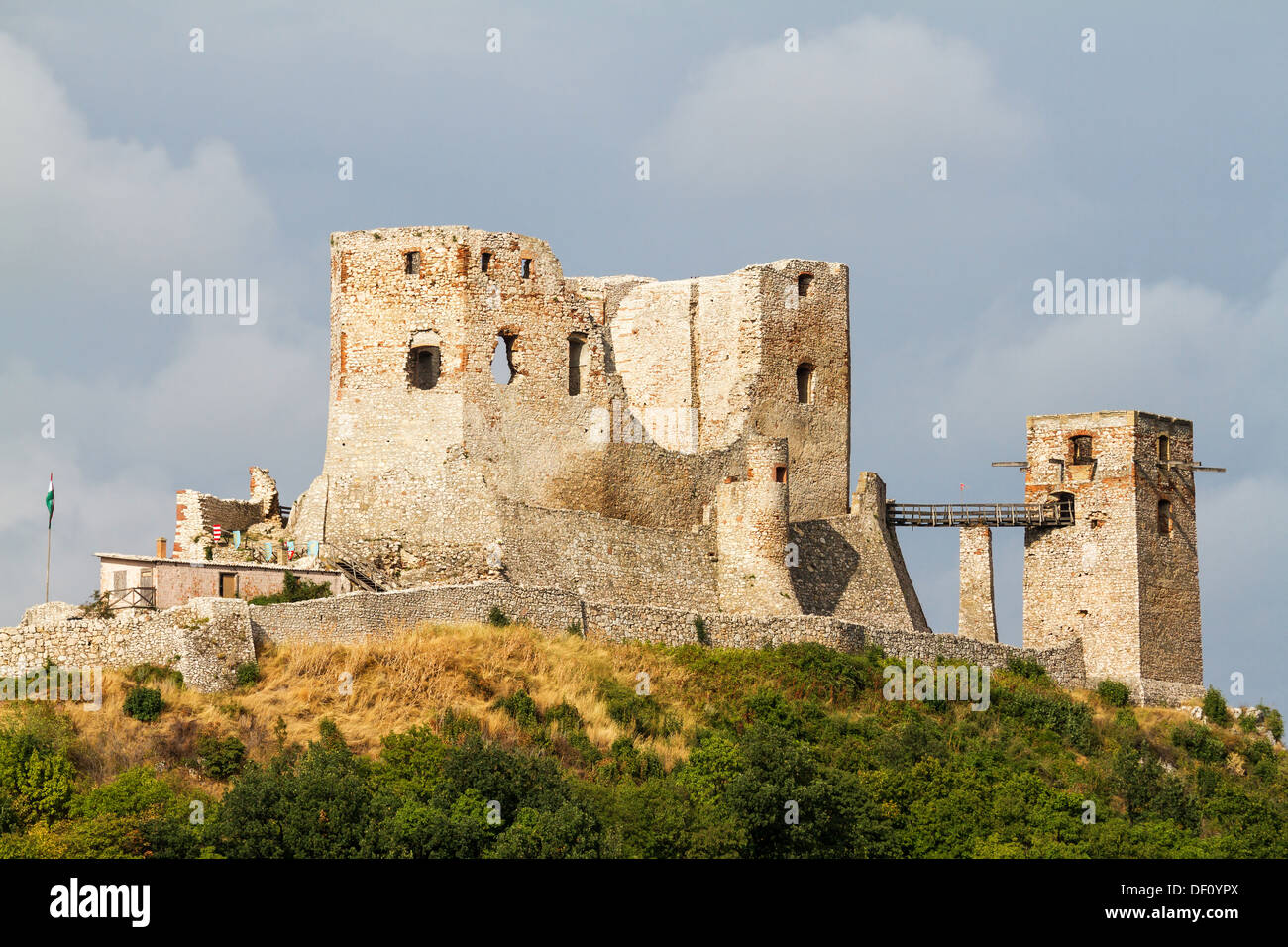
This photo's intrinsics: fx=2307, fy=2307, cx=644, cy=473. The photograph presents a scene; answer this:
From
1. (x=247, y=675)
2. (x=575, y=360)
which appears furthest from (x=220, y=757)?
(x=575, y=360)

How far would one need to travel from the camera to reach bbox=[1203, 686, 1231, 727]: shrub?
2105 inches

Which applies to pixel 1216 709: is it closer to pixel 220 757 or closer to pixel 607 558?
pixel 607 558

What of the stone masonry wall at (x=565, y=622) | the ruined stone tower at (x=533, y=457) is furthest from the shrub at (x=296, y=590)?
the ruined stone tower at (x=533, y=457)

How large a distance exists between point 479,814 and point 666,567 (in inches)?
544

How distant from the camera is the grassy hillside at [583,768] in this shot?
36.0 meters

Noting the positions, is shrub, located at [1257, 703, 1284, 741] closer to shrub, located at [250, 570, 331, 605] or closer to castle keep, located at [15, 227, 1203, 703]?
castle keep, located at [15, 227, 1203, 703]

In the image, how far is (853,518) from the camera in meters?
54.3

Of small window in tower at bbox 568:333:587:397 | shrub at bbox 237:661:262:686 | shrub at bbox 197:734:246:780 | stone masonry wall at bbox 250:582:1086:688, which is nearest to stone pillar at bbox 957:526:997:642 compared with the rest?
stone masonry wall at bbox 250:582:1086:688

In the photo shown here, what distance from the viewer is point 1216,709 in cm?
5369

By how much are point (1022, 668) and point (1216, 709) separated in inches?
202

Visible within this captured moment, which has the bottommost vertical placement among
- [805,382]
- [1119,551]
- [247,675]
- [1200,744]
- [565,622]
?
[1200,744]

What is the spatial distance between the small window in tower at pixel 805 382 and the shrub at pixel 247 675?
17170 millimetres

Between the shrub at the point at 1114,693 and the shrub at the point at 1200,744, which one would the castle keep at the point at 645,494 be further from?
the shrub at the point at 1200,744
